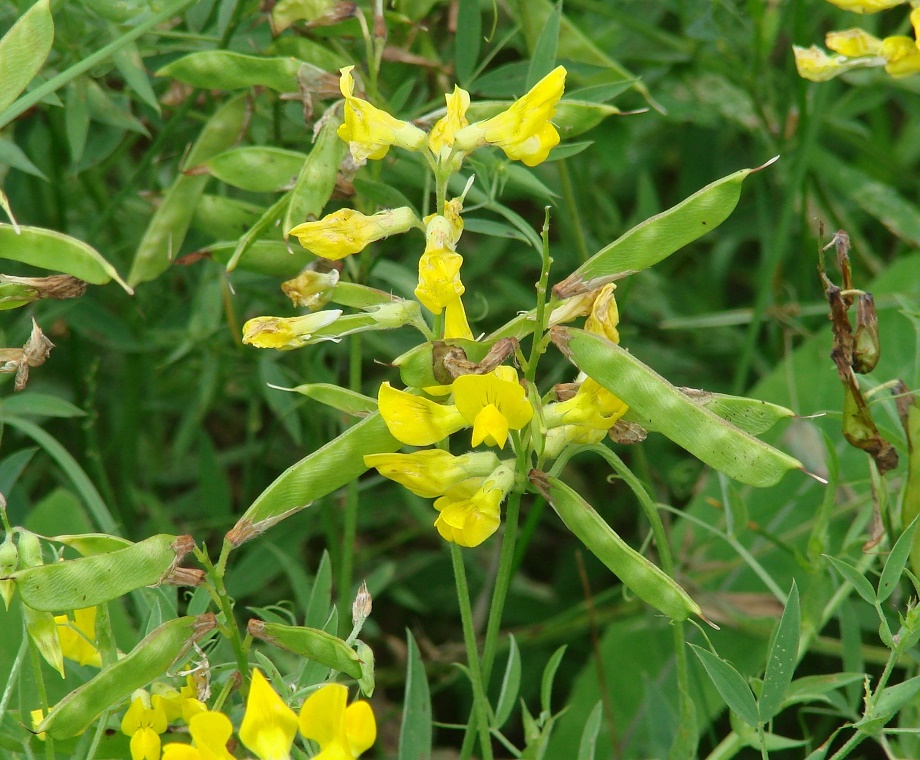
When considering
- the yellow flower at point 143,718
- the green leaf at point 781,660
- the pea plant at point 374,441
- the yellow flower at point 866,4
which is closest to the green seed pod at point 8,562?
the pea plant at point 374,441

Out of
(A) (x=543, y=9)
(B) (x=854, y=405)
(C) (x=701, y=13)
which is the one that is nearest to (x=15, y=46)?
(A) (x=543, y=9)

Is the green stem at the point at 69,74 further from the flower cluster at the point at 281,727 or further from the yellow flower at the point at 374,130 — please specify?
the flower cluster at the point at 281,727

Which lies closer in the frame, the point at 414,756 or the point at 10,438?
the point at 414,756

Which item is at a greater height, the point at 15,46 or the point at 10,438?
the point at 15,46

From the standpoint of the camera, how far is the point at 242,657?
82 cm

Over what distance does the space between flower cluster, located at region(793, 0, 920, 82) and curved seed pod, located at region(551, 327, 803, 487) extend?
0.53 m

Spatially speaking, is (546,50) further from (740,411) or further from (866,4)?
(740,411)

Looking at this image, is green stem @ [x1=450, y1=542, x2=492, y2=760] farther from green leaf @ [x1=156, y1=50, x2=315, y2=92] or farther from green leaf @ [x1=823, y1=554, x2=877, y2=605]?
green leaf @ [x1=156, y1=50, x2=315, y2=92]

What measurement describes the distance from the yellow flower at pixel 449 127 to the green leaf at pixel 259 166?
1.07 feet

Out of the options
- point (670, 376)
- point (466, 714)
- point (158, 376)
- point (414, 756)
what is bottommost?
point (466, 714)

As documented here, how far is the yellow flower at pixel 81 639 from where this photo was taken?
0.94 m

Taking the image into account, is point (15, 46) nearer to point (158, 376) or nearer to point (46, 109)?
point (46, 109)

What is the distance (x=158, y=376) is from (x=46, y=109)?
490 millimetres

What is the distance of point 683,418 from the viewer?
81 centimetres
